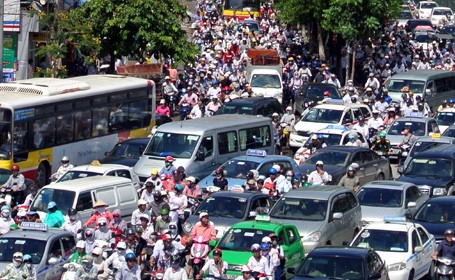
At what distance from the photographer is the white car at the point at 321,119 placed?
3731 centimetres

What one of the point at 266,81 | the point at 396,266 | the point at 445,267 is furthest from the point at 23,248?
the point at 266,81

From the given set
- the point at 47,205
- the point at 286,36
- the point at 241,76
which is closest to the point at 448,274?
the point at 47,205

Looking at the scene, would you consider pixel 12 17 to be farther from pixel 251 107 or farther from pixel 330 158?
pixel 330 158

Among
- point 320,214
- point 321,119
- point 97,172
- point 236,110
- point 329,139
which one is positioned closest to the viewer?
point 320,214

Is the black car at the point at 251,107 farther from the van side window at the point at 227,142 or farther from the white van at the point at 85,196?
the white van at the point at 85,196

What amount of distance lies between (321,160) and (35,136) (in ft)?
23.0

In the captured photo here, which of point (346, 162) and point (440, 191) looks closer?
point (440, 191)

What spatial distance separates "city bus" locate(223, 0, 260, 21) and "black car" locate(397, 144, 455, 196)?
4327 centimetres

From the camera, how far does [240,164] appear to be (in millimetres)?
29312

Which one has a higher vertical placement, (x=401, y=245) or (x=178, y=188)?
(x=178, y=188)

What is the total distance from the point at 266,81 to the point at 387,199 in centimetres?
1809

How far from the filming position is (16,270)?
1978 centimetres

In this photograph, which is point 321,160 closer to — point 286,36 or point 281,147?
point 281,147

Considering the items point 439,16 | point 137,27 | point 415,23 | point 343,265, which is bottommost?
point 439,16
